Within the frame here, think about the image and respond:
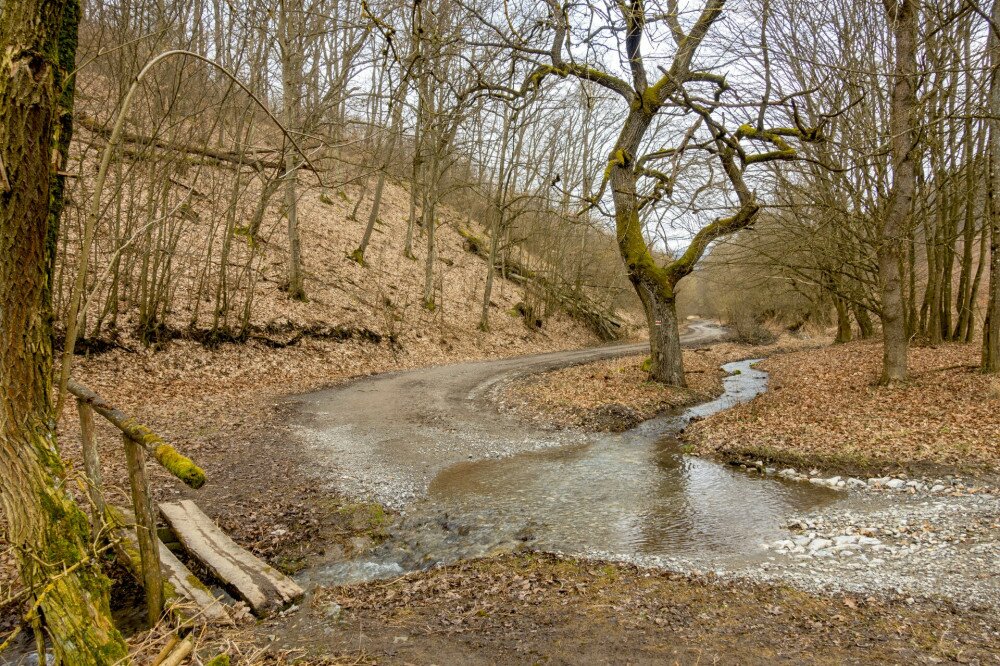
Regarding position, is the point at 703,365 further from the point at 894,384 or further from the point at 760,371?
the point at 894,384

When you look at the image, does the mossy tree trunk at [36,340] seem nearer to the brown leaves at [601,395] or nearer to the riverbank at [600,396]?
the riverbank at [600,396]

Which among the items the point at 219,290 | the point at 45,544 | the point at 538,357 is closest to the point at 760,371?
the point at 538,357

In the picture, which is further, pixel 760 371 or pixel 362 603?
pixel 760 371

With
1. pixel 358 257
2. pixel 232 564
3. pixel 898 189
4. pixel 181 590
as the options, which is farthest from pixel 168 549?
pixel 358 257

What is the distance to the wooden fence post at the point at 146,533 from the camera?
387cm

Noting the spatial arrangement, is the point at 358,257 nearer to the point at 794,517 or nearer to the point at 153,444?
the point at 794,517

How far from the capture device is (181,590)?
4730mm

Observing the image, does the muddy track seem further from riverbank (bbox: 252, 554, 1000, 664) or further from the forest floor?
riverbank (bbox: 252, 554, 1000, 664)

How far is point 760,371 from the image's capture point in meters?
20.9

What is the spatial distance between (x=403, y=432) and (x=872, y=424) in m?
8.17

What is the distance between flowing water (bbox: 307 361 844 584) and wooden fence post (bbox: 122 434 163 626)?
159 cm

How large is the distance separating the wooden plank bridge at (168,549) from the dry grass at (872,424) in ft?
24.1

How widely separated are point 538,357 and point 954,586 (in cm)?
1764

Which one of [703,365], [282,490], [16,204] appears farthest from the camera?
[703,365]
